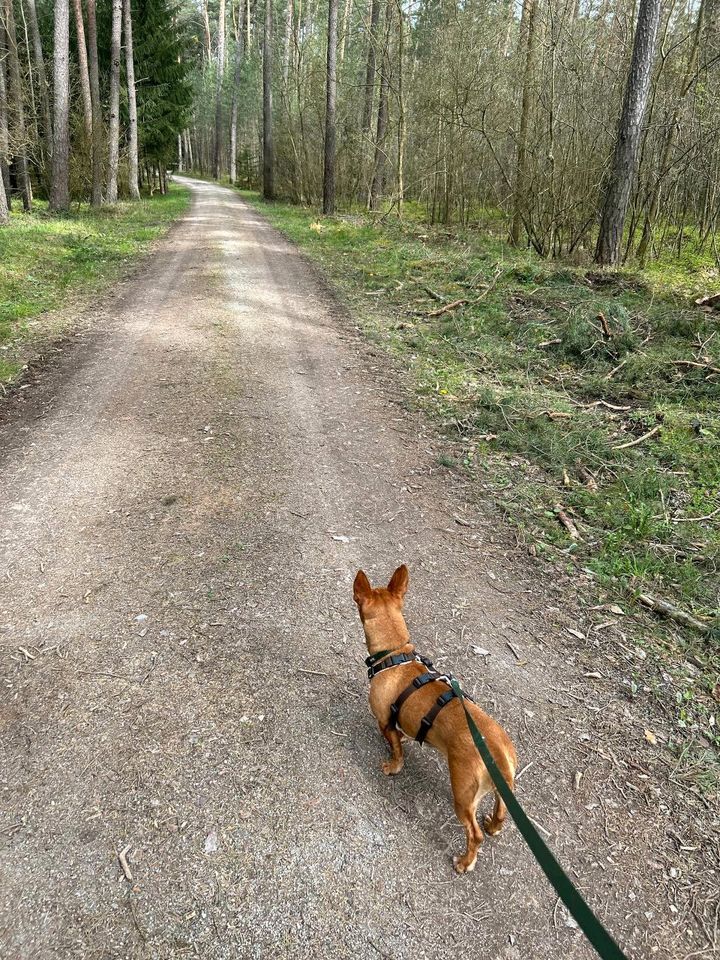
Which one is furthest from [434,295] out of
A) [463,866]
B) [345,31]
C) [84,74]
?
[345,31]

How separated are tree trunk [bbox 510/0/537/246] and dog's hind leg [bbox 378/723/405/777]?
546 inches

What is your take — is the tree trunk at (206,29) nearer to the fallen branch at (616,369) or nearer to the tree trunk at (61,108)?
the tree trunk at (61,108)

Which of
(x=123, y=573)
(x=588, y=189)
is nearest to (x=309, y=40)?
(x=588, y=189)

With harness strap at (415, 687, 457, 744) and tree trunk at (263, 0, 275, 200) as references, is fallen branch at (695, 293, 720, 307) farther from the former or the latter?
tree trunk at (263, 0, 275, 200)

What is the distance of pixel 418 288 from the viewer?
11.2 metres

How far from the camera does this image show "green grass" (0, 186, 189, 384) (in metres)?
8.55

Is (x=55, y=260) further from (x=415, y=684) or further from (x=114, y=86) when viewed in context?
(x=415, y=684)

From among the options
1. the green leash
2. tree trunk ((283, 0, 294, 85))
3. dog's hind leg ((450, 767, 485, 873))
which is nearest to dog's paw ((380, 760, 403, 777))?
dog's hind leg ((450, 767, 485, 873))

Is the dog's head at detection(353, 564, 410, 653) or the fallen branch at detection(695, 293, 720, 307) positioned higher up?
the fallen branch at detection(695, 293, 720, 307)

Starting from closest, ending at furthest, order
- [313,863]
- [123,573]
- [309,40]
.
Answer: [313,863]
[123,573]
[309,40]

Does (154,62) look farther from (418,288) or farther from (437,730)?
(437,730)

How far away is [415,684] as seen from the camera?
2387mm

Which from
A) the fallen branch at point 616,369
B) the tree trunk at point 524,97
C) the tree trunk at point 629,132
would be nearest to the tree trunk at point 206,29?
the tree trunk at point 524,97

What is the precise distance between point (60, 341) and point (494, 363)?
5.88 metres
